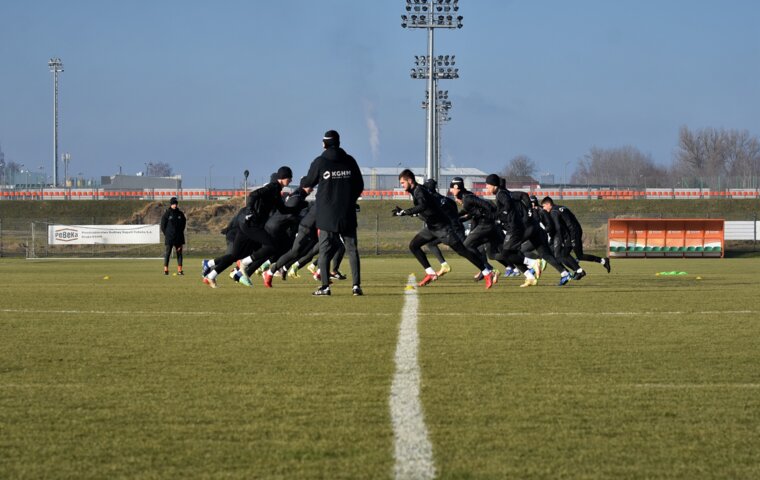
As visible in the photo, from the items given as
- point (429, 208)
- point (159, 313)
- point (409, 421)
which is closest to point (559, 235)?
point (429, 208)

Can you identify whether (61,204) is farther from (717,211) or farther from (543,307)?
(543,307)

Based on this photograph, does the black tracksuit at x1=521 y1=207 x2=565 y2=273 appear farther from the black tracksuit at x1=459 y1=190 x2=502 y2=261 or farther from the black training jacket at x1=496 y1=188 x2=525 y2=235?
the black tracksuit at x1=459 y1=190 x2=502 y2=261

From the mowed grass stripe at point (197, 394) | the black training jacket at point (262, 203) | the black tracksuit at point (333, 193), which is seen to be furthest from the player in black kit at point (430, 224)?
the mowed grass stripe at point (197, 394)

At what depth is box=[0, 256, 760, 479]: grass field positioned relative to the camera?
4.65 metres

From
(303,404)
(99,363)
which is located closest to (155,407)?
(303,404)

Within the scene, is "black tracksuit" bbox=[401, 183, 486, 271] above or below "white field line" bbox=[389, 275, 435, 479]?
above

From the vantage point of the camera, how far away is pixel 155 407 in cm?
587

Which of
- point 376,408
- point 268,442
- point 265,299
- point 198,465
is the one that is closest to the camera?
point 198,465

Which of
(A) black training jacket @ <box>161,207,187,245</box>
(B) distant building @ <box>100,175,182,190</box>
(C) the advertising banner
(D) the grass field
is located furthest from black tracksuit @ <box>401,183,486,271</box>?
(B) distant building @ <box>100,175,182,190</box>

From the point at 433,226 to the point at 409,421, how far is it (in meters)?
13.3

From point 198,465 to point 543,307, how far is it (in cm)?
874

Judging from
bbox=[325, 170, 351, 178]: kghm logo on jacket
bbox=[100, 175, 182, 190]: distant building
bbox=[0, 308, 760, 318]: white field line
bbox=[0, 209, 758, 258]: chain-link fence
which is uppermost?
bbox=[100, 175, 182, 190]: distant building

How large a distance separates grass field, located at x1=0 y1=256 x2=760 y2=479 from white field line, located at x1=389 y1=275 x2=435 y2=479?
0.06m

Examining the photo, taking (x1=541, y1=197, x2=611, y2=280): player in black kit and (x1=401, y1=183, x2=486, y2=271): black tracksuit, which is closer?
(x1=401, y1=183, x2=486, y2=271): black tracksuit
